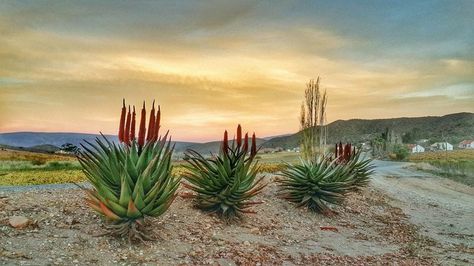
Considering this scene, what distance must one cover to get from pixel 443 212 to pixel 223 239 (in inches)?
431

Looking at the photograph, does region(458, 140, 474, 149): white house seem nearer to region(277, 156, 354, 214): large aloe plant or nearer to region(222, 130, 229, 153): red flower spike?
region(277, 156, 354, 214): large aloe plant

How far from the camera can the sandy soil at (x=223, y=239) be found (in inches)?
305

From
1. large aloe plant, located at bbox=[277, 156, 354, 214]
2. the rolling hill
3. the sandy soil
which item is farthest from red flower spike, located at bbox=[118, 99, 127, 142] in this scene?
the rolling hill

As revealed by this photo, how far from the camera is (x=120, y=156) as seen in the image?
845 cm

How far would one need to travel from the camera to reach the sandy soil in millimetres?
7750

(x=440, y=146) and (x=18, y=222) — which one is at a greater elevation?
(x=440, y=146)

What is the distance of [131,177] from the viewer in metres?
8.38

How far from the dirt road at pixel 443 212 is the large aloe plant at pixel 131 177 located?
6.11 m

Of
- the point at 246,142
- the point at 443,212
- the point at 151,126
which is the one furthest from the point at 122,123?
the point at 443,212

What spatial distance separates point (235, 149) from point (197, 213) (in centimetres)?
157

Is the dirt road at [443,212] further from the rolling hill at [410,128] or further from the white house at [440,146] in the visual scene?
the rolling hill at [410,128]

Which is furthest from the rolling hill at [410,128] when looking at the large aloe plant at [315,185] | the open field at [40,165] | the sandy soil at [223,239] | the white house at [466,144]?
the sandy soil at [223,239]

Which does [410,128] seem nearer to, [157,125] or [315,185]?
[315,185]

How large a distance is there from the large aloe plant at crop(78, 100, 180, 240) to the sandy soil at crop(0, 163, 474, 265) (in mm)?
482
